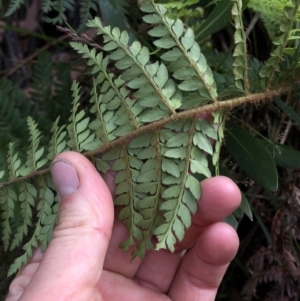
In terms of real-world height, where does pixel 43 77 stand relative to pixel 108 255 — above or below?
above

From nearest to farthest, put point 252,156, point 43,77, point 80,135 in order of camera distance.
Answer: point 80,135 → point 252,156 → point 43,77

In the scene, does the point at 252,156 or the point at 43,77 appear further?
the point at 43,77

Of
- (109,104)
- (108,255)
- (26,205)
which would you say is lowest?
(108,255)

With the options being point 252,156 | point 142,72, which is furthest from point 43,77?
point 252,156

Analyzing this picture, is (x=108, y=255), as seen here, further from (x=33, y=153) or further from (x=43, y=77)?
(x=43, y=77)

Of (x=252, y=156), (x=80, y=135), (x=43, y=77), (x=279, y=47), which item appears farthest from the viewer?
(x=43, y=77)
